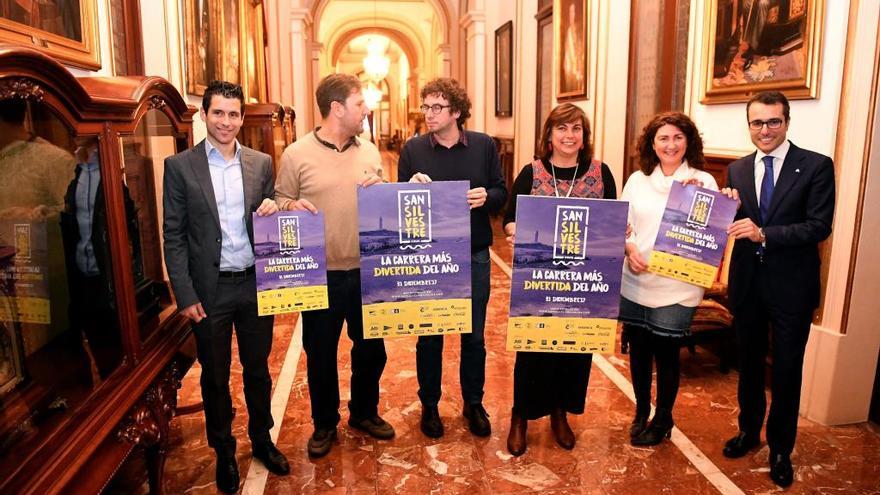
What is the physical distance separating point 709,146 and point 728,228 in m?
2.09

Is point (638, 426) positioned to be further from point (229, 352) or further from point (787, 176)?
point (229, 352)

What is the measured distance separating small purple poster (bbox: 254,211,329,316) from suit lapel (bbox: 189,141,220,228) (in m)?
0.18

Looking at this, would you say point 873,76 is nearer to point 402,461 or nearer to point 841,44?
point 841,44

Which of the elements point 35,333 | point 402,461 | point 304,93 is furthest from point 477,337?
point 304,93

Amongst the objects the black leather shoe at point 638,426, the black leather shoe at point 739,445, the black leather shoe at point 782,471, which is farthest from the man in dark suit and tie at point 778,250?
the black leather shoe at point 638,426

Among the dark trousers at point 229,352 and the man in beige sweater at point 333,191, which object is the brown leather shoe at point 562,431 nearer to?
the man in beige sweater at point 333,191

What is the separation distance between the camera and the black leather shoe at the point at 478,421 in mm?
3557

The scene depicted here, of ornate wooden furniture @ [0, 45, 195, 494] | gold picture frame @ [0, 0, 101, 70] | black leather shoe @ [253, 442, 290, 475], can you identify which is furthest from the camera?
black leather shoe @ [253, 442, 290, 475]

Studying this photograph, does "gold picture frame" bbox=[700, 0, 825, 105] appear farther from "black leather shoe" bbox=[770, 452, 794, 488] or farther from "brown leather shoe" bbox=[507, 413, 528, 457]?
"brown leather shoe" bbox=[507, 413, 528, 457]

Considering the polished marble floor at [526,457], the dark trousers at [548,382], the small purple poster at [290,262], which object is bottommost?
the polished marble floor at [526,457]

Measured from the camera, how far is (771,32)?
157 inches

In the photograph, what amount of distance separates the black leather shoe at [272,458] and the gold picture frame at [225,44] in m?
2.59

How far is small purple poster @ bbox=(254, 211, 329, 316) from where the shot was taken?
9.09 feet

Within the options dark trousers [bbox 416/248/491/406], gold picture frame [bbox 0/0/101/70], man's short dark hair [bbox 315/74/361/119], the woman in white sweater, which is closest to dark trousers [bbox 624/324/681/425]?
the woman in white sweater
